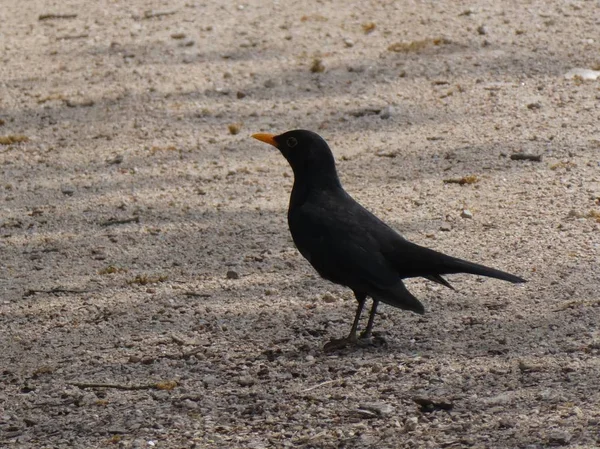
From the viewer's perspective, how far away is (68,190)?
6.89 m

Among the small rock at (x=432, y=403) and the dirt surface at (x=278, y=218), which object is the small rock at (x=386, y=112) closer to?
the dirt surface at (x=278, y=218)

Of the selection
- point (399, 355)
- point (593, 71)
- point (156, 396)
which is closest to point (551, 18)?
point (593, 71)

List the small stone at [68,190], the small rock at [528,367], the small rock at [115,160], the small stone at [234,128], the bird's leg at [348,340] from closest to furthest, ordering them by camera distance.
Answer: the small rock at [528,367]
the bird's leg at [348,340]
the small stone at [68,190]
the small rock at [115,160]
the small stone at [234,128]

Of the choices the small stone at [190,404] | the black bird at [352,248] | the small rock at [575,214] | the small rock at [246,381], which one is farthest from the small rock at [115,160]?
the small stone at [190,404]

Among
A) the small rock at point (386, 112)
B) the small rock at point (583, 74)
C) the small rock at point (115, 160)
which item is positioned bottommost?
the small rock at point (115, 160)

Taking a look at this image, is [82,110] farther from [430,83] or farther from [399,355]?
[399,355]

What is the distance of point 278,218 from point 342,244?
69.0 inches

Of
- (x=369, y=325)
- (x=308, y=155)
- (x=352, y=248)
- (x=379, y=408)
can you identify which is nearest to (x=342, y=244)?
(x=352, y=248)

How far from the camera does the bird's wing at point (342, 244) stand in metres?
4.45

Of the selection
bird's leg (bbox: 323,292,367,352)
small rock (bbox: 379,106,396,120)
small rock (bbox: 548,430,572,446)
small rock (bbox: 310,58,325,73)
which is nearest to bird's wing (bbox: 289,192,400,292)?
bird's leg (bbox: 323,292,367,352)

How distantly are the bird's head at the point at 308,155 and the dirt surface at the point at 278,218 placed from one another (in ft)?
2.11

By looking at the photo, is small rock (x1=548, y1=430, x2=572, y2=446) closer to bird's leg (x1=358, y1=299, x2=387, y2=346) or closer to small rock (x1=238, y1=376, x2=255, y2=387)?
bird's leg (x1=358, y1=299, x2=387, y2=346)

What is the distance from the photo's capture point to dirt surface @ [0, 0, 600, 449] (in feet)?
13.5

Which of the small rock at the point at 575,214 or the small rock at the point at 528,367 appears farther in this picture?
the small rock at the point at 575,214
